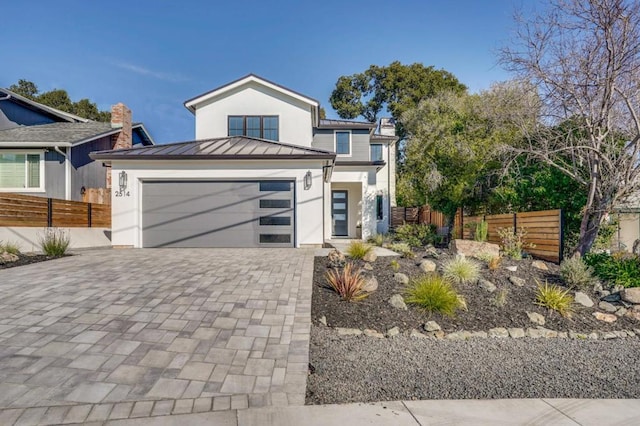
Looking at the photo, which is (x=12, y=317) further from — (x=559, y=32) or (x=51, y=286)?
(x=559, y=32)

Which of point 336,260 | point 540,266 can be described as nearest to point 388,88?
point 540,266

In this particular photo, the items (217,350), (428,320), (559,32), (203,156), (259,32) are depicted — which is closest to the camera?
(217,350)

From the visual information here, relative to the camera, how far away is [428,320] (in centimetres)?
502

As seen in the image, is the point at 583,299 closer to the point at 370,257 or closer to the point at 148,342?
the point at 370,257

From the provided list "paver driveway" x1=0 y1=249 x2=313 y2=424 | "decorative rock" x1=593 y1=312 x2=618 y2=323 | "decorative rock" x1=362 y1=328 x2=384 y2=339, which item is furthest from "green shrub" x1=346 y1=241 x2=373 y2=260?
"decorative rock" x1=593 y1=312 x2=618 y2=323

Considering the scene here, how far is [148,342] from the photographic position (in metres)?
3.83

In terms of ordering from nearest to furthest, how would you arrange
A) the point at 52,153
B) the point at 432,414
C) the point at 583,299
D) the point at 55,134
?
the point at 432,414, the point at 583,299, the point at 52,153, the point at 55,134

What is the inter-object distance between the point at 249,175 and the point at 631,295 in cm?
974

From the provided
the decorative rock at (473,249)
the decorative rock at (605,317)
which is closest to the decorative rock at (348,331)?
the decorative rock at (605,317)

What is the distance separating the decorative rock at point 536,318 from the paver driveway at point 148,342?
3.52m

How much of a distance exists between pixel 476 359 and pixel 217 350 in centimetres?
300

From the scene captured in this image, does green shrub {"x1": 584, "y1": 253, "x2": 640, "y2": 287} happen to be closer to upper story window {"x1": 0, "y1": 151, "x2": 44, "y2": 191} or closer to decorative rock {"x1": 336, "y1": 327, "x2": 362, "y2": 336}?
decorative rock {"x1": 336, "y1": 327, "x2": 362, "y2": 336}

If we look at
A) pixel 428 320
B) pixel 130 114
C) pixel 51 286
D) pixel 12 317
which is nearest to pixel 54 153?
pixel 130 114

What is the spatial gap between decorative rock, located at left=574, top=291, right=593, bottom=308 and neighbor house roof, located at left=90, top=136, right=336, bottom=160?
7.27 metres
